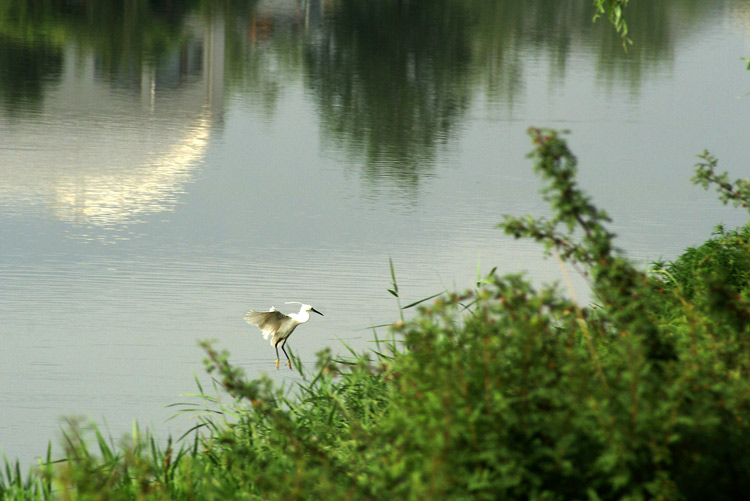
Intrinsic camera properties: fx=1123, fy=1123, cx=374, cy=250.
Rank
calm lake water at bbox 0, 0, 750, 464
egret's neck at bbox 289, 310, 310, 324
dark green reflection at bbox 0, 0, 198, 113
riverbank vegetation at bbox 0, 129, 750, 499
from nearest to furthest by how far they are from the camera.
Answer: riverbank vegetation at bbox 0, 129, 750, 499 → egret's neck at bbox 289, 310, 310, 324 → calm lake water at bbox 0, 0, 750, 464 → dark green reflection at bbox 0, 0, 198, 113

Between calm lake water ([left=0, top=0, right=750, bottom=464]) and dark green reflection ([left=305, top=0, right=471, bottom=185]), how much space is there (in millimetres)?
85

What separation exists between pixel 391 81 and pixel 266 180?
9526mm

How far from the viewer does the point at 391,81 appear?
19.9 meters

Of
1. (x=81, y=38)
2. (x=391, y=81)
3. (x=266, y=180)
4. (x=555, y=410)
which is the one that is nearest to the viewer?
(x=555, y=410)

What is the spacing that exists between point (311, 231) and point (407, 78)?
12034 mm

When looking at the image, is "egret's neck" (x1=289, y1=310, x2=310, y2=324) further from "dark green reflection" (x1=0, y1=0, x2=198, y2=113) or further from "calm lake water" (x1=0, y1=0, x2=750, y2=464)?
"dark green reflection" (x1=0, y1=0, x2=198, y2=113)

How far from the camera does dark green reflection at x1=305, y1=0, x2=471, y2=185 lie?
43.3ft

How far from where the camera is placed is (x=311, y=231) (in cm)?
880

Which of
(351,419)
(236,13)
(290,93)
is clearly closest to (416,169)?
(290,93)

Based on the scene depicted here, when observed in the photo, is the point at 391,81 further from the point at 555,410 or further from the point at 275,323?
the point at 555,410

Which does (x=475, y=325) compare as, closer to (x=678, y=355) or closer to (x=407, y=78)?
(x=678, y=355)

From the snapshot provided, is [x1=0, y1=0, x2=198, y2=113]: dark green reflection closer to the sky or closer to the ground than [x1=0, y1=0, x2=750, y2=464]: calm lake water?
closer to the sky

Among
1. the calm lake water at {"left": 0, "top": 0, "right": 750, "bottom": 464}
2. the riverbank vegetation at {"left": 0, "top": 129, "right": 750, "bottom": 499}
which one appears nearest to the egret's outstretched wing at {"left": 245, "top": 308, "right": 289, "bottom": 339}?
the calm lake water at {"left": 0, "top": 0, "right": 750, "bottom": 464}

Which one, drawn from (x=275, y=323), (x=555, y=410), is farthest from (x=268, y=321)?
(x=555, y=410)
